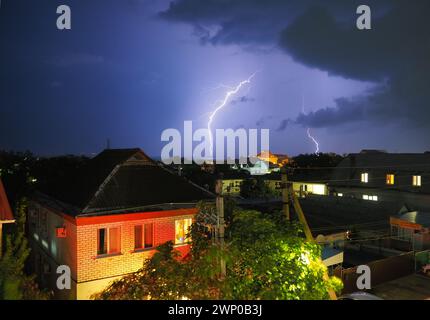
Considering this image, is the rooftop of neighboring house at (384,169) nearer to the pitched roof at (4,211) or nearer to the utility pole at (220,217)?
the utility pole at (220,217)

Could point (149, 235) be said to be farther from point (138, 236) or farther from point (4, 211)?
point (4, 211)

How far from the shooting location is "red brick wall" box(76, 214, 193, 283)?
11.5 m

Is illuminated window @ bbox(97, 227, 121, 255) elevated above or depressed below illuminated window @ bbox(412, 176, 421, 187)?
below

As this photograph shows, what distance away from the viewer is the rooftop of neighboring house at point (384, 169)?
33125 millimetres

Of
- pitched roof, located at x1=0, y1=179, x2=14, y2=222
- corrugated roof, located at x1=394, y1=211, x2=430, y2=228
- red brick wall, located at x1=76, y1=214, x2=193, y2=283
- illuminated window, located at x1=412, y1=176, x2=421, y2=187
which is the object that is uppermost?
pitched roof, located at x1=0, y1=179, x2=14, y2=222

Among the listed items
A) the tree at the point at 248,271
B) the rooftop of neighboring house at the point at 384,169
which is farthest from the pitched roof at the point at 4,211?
the rooftop of neighboring house at the point at 384,169

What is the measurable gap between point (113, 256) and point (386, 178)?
31415mm

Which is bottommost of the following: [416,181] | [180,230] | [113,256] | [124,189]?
[113,256]

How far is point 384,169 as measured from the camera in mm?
35938

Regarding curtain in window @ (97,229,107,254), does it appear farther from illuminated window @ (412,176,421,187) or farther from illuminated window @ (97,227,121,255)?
illuminated window @ (412,176,421,187)

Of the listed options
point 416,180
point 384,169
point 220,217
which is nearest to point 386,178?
point 384,169

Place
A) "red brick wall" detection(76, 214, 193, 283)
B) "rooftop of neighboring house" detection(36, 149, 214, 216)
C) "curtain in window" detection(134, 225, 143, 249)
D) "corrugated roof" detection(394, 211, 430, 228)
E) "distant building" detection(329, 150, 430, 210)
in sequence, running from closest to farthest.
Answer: "red brick wall" detection(76, 214, 193, 283) → "rooftop of neighboring house" detection(36, 149, 214, 216) → "curtain in window" detection(134, 225, 143, 249) → "corrugated roof" detection(394, 211, 430, 228) → "distant building" detection(329, 150, 430, 210)

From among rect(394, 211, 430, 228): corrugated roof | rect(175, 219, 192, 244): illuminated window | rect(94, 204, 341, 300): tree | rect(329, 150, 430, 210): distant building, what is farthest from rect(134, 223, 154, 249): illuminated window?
rect(329, 150, 430, 210): distant building

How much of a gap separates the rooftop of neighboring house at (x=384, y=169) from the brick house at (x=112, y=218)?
26.8m
